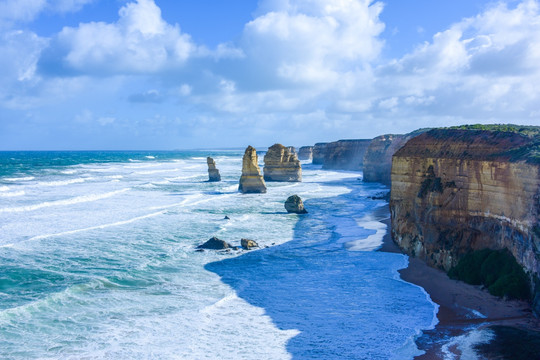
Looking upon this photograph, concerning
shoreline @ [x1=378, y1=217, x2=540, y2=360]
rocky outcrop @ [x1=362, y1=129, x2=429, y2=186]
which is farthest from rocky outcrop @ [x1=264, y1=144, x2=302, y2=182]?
shoreline @ [x1=378, y1=217, x2=540, y2=360]

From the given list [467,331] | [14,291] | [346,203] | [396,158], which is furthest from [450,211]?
[346,203]

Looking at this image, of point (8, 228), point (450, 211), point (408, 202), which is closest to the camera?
point (450, 211)

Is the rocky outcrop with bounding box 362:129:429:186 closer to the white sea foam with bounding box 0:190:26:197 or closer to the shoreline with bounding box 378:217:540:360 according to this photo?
the white sea foam with bounding box 0:190:26:197

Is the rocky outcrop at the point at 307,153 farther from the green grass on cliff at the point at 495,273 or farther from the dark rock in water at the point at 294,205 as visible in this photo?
the green grass on cliff at the point at 495,273

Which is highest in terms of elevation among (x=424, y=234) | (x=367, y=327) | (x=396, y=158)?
(x=396, y=158)

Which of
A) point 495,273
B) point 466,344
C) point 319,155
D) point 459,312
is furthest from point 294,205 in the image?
point 319,155

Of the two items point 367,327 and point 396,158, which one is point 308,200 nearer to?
point 396,158

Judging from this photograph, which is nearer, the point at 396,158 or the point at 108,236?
the point at 396,158
